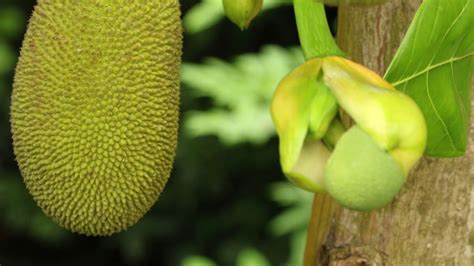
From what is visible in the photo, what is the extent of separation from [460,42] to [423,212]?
0.18 metres

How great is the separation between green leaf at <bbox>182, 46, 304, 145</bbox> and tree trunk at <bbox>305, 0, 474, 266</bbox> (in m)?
1.50

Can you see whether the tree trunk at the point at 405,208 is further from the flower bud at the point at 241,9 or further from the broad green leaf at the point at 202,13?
the broad green leaf at the point at 202,13

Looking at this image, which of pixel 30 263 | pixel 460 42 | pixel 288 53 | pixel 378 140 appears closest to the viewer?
pixel 378 140

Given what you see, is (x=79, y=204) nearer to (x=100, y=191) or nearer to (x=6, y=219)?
(x=100, y=191)

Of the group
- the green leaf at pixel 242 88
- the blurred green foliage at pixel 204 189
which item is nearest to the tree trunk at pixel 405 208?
the green leaf at pixel 242 88

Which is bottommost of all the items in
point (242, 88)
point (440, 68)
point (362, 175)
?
point (362, 175)

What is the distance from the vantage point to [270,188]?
2.90 m

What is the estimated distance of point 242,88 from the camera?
2449 mm

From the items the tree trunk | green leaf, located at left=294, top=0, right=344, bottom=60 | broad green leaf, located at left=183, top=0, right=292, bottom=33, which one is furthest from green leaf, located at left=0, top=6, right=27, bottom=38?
green leaf, located at left=294, top=0, right=344, bottom=60

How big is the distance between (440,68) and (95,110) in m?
0.23

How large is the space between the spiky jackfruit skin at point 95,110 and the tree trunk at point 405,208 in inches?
6.6

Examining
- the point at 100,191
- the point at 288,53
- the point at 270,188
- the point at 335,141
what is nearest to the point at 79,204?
the point at 100,191

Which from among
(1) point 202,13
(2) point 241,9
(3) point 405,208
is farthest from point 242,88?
(2) point 241,9

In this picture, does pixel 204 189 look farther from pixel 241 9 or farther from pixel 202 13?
pixel 241 9
